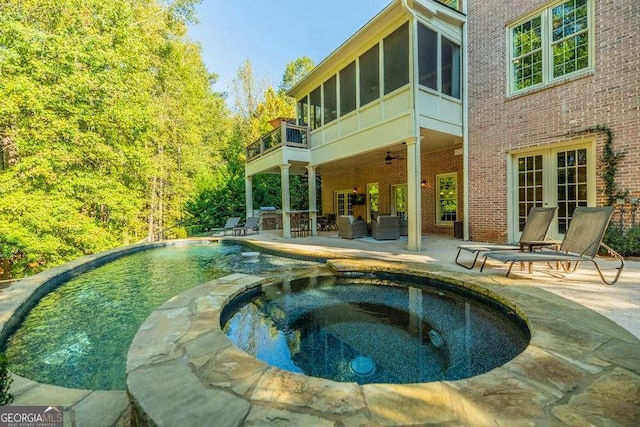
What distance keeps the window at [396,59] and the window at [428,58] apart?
33cm

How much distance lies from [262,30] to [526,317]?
2390 centimetres

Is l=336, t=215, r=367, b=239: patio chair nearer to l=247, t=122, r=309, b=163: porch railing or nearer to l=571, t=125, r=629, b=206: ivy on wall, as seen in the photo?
l=247, t=122, r=309, b=163: porch railing

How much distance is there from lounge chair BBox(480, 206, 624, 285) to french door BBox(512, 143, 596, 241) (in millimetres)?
2477

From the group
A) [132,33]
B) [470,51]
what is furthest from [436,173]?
[132,33]

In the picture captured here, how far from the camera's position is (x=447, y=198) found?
996cm

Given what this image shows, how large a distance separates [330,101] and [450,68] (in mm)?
3847

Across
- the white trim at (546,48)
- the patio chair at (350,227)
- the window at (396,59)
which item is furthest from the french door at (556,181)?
the patio chair at (350,227)

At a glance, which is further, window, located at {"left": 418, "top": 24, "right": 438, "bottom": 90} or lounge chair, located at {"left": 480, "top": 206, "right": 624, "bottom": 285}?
window, located at {"left": 418, "top": 24, "right": 438, "bottom": 90}

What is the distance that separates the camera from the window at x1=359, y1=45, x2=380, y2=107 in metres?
8.01

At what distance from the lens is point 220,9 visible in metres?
15.8

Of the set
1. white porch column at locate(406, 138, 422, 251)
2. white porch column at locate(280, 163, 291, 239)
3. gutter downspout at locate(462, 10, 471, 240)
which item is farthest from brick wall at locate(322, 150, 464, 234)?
white porch column at locate(280, 163, 291, 239)

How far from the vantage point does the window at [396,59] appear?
7043 millimetres

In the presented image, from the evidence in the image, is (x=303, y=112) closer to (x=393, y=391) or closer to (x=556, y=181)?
(x=556, y=181)

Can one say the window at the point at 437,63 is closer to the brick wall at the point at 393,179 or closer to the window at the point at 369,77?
the window at the point at 369,77
